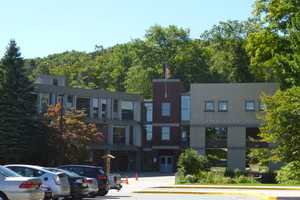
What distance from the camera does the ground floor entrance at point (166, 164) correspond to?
8544 cm

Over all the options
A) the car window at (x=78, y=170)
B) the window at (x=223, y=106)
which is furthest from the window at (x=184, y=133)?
the car window at (x=78, y=170)

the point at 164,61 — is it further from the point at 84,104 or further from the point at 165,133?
the point at 84,104

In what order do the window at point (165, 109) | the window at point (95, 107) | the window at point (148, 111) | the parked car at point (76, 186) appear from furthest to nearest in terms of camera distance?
the window at point (148, 111) < the window at point (165, 109) < the window at point (95, 107) < the parked car at point (76, 186)

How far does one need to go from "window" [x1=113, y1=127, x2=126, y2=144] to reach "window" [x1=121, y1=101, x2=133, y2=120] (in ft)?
5.40

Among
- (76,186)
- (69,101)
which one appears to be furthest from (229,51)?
(76,186)

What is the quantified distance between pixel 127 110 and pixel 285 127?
5177 cm

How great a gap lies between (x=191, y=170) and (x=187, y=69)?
59.6 metres

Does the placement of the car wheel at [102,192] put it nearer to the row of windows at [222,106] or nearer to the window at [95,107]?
the row of windows at [222,106]

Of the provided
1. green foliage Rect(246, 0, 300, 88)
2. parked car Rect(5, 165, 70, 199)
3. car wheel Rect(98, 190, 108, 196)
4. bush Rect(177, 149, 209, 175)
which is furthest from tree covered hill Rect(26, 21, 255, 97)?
parked car Rect(5, 165, 70, 199)

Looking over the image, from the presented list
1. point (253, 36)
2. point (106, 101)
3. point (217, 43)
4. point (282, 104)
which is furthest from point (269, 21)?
point (217, 43)

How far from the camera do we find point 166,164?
85.8 meters

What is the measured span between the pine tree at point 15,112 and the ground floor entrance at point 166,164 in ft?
91.9

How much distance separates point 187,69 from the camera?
4395 inches

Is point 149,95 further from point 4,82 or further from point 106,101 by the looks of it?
point 4,82
